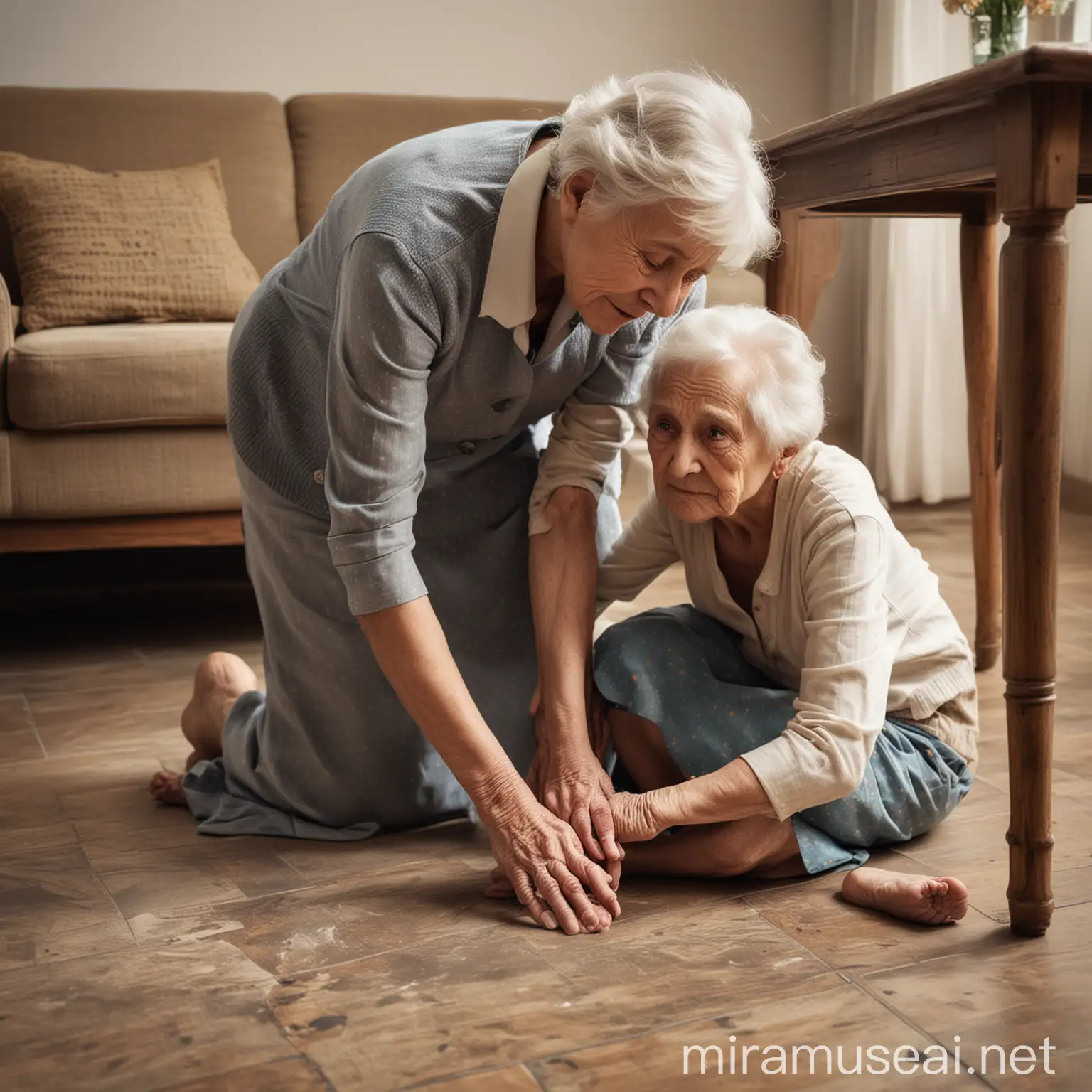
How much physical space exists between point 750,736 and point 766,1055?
444 mm

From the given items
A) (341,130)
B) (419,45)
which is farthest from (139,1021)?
(419,45)

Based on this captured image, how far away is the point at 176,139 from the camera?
10.6 ft

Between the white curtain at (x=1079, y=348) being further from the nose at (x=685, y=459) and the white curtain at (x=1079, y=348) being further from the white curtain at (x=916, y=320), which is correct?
the nose at (x=685, y=459)

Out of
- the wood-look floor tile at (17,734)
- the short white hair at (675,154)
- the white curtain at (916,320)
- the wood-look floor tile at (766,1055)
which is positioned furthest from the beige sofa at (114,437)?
the white curtain at (916,320)

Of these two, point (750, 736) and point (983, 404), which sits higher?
point (983, 404)

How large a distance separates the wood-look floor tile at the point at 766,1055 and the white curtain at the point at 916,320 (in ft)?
9.67

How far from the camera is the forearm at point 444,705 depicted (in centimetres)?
138

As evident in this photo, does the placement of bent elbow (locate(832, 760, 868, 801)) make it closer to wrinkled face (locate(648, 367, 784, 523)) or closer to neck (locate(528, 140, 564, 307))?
wrinkled face (locate(648, 367, 784, 523))

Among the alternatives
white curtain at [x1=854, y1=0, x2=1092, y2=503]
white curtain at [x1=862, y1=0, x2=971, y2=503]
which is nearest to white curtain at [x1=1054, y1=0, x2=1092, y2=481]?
white curtain at [x1=854, y1=0, x2=1092, y2=503]

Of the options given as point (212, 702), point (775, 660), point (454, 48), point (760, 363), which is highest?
point (454, 48)

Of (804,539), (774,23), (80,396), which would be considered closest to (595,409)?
(804,539)

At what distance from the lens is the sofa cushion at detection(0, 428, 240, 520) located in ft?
7.89

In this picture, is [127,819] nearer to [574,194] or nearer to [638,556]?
[638,556]

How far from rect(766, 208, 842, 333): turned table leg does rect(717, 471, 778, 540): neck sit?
0.48m
